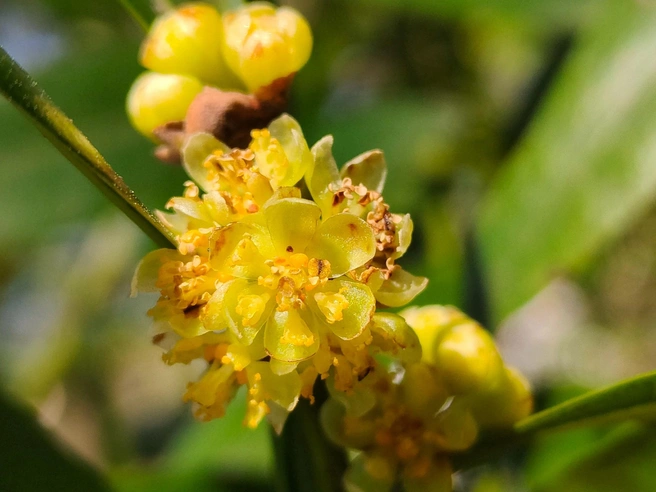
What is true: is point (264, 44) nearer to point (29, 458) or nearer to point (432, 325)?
point (432, 325)

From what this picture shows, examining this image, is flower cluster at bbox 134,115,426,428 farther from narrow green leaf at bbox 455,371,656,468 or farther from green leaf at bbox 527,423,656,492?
green leaf at bbox 527,423,656,492

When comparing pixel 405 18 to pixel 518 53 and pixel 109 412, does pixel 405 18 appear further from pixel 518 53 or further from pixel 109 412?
pixel 109 412

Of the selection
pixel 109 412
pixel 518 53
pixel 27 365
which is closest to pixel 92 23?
pixel 27 365

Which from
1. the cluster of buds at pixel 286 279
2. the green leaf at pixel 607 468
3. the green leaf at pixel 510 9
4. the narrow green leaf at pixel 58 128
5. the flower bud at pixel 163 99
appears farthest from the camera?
the green leaf at pixel 510 9

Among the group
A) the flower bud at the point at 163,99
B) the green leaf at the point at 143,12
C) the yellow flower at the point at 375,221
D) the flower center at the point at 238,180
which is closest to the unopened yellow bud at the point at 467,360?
the yellow flower at the point at 375,221

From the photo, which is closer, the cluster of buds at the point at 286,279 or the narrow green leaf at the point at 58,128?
Answer: the narrow green leaf at the point at 58,128

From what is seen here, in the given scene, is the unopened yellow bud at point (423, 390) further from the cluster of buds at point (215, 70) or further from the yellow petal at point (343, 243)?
the cluster of buds at point (215, 70)
